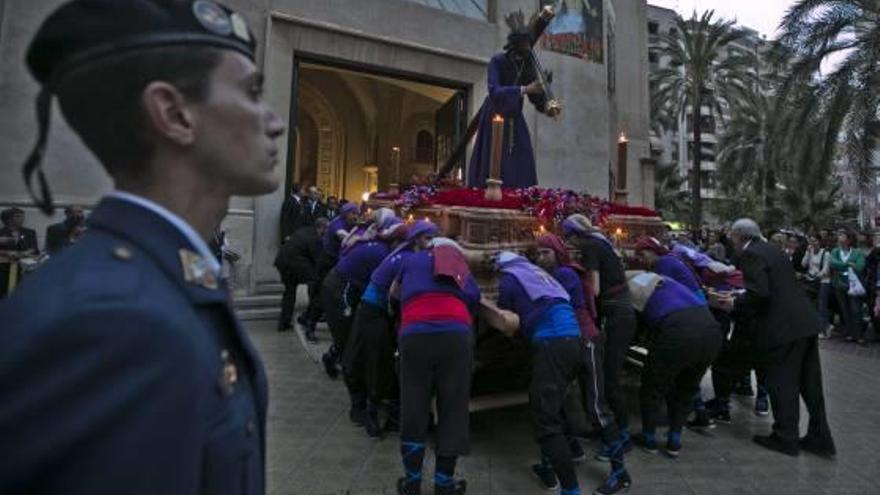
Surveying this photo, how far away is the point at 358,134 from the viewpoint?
2130cm

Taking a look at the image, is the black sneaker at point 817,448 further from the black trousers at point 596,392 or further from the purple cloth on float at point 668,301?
the black trousers at point 596,392

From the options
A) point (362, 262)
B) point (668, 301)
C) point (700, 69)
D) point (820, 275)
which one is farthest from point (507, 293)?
point (700, 69)

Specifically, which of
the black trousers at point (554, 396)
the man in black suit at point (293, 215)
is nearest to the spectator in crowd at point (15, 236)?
the man in black suit at point (293, 215)

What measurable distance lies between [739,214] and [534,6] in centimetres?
2686

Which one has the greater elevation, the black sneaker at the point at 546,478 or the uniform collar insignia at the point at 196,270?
the uniform collar insignia at the point at 196,270

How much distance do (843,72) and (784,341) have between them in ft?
36.2

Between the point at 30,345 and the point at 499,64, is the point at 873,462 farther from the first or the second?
the point at 30,345

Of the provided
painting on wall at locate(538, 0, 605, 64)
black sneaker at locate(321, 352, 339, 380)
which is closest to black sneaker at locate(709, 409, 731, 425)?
black sneaker at locate(321, 352, 339, 380)

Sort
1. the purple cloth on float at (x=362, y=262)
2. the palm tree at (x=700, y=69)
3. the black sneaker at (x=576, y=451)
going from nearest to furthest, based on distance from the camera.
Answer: the black sneaker at (x=576, y=451) → the purple cloth on float at (x=362, y=262) → the palm tree at (x=700, y=69)

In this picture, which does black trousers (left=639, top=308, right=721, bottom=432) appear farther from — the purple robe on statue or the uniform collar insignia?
the uniform collar insignia

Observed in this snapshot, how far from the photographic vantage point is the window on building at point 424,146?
21.7 metres

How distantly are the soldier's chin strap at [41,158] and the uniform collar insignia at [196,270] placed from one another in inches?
13.9

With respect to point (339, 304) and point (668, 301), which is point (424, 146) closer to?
point (339, 304)

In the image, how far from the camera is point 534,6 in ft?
50.5
